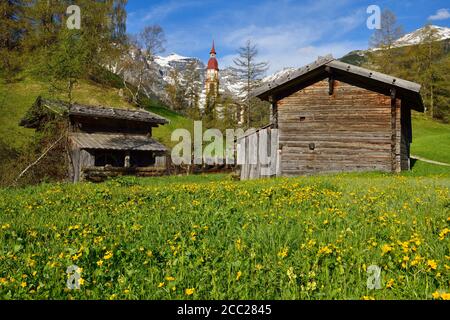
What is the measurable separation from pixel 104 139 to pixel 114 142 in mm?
844

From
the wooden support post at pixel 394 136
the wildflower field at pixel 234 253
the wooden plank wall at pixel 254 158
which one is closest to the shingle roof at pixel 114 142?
the wooden plank wall at pixel 254 158

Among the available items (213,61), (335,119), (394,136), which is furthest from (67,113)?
(213,61)

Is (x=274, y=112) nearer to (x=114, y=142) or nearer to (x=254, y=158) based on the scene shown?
(x=254, y=158)

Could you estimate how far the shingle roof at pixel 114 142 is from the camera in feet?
95.6

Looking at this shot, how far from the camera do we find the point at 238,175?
24203 mm

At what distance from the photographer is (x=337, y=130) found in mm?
21281

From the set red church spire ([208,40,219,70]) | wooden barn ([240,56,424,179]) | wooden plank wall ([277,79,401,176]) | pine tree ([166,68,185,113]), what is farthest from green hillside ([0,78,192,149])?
red church spire ([208,40,219,70])

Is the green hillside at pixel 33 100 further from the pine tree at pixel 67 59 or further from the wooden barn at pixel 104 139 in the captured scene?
the pine tree at pixel 67 59

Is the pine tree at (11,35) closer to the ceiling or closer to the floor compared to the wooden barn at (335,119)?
closer to the ceiling

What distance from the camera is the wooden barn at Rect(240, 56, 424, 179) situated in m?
20.3

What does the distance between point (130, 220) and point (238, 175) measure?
17.5 metres

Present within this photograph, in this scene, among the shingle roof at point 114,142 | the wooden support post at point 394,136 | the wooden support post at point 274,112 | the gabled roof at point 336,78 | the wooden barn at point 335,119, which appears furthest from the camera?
the shingle roof at point 114,142
